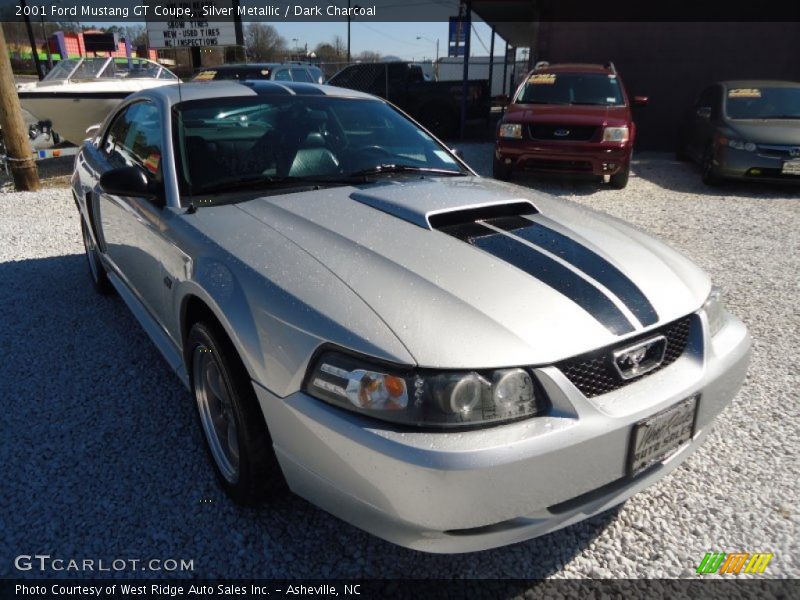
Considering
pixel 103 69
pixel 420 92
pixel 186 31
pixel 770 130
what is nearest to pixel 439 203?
pixel 770 130

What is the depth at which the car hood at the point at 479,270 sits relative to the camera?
5.03 feet

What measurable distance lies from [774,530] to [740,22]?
13358mm

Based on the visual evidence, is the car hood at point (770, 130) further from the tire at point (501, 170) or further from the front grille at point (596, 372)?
the front grille at point (596, 372)

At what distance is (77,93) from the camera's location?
364 inches

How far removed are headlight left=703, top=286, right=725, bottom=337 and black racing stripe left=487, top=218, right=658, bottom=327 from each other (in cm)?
37

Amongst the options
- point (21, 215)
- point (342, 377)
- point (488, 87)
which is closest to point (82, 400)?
point (342, 377)

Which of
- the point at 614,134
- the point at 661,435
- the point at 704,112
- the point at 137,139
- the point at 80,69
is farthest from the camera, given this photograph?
the point at 80,69

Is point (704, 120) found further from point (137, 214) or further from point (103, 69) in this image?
point (103, 69)

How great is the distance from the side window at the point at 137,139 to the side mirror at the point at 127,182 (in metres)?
0.12

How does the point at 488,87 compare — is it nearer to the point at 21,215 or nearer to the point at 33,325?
the point at 21,215

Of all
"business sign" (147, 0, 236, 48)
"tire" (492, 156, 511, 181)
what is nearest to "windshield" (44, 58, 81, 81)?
"business sign" (147, 0, 236, 48)

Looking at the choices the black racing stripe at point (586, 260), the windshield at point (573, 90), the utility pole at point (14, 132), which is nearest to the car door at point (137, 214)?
the black racing stripe at point (586, 260)

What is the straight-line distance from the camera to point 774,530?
2037 mm

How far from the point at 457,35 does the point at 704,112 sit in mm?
8135
